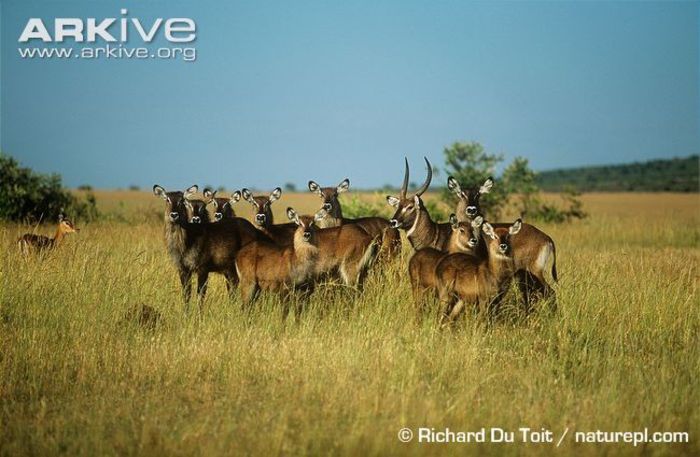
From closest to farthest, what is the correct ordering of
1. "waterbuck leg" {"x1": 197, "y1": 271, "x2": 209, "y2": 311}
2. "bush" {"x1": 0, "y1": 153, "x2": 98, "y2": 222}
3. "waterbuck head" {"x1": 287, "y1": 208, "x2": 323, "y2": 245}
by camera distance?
"waterbuck head" {"x1": 287, "y1": 208, "x2": 323, "y2": 245} < "waterbuck leg" {"x1": 197, "y1": 271, "x2": 209, "y2": 311} < "bush" {"x1": 0, "y1": 153, "x2": 98, "y2": 222}

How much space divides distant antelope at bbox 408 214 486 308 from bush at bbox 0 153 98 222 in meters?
14.4

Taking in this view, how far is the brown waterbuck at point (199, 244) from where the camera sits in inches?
431

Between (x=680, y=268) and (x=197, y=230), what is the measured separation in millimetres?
8517

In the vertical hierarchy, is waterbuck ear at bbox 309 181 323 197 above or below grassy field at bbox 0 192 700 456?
above

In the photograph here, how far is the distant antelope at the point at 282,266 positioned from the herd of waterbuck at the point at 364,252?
0.01 m

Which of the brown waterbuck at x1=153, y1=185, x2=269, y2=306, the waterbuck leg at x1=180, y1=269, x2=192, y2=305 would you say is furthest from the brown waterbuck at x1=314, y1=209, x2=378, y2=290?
the waterbuck leg at x1=180, y1=269, x2=192, y2=305

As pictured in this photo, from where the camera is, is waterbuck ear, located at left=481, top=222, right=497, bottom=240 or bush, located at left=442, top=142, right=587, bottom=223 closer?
waterbuck ear, located at left=481, top=222, right=497, bottom=240

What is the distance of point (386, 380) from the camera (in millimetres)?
7227

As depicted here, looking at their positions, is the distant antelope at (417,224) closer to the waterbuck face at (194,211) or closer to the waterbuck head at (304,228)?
the waterbuck head at (304,228)

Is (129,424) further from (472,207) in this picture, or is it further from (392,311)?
(472,207)

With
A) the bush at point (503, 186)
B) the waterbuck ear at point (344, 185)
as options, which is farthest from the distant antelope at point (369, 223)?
the bush at point (503, 186)

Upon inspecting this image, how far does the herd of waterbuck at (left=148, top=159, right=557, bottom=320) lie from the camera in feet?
30.0

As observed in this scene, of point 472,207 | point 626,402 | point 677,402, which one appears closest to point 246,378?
point 626,402

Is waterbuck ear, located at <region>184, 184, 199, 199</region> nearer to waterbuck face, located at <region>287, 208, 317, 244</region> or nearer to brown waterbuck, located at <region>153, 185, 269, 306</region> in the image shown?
brown waterbuck, located at <region>153, 185, 269, 306</region>
